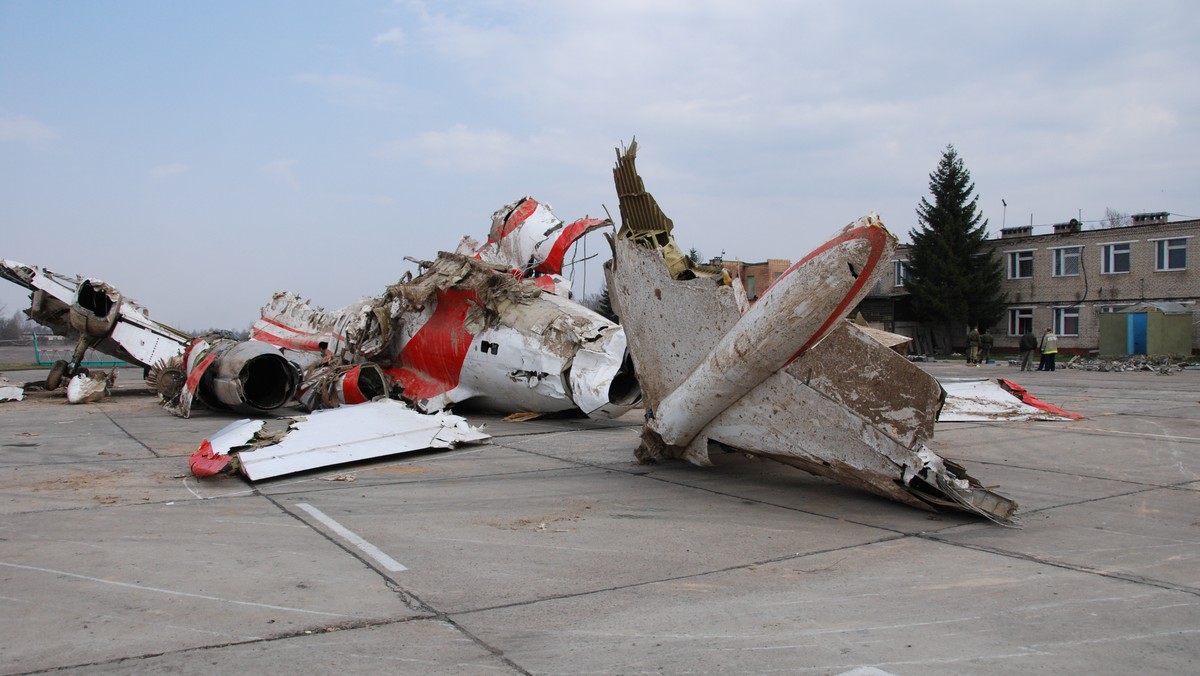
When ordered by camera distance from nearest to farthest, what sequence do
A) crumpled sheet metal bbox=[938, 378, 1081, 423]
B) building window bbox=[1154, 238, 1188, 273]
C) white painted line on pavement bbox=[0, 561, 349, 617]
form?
white painted line on pavement bbox=[0, 561, 349, 617], crumpled sheet metal bbox=[938, 378, 1081, 423], building window bbox=[1154, 238, 1188, 273]

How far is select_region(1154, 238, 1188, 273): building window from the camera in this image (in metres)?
34.2

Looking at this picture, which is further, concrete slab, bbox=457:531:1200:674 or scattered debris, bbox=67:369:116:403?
scattered debris, bbox=67:369:116:403

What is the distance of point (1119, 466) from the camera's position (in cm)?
831

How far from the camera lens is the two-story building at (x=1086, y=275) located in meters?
34.4

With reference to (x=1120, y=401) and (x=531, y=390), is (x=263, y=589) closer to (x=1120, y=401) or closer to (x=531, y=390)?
(x=531, y=390)

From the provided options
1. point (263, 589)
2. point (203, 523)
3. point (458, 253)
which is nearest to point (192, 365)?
point (458, 253)

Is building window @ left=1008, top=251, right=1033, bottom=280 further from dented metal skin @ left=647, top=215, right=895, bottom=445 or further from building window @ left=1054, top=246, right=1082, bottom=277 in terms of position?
dented metal skin @ left=647, top=215, right=895, bottom=445

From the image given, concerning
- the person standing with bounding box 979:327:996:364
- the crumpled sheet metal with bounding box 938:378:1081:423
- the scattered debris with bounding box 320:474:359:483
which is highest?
the person standing with bounding box 979:327:996:364

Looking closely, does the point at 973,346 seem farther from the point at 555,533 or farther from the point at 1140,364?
the point at 555,533

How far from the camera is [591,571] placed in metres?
4.98

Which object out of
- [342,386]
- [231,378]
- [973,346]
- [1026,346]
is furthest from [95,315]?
[973,346]

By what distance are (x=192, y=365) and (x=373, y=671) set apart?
12.9 m

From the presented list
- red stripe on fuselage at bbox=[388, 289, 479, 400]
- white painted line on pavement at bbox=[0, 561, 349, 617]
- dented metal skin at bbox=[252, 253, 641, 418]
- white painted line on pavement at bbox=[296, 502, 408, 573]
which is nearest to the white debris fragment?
dented metal skin at bbox=[252, 253, 641, 418]

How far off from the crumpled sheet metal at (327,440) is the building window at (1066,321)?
36.0m
